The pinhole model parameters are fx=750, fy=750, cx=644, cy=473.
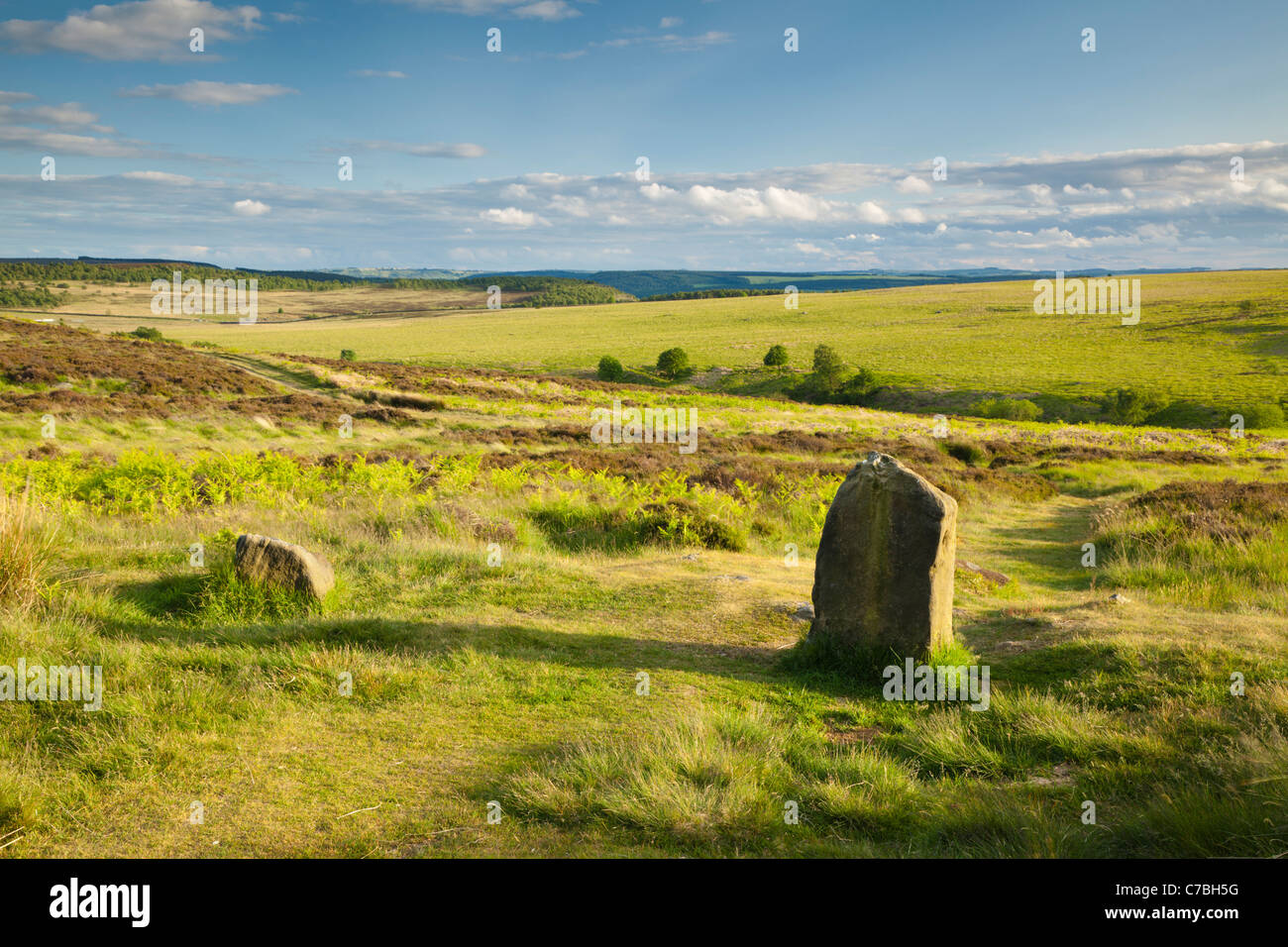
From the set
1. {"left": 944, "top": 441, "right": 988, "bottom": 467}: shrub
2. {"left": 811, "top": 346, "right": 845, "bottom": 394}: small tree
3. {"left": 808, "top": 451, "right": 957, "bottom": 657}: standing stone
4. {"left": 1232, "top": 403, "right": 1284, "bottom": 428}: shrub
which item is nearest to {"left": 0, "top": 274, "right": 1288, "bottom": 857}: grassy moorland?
{"left": 808, "top": 451, "right": 957, "bottom": 657}: standing stone

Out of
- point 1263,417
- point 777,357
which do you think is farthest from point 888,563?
point 777,357

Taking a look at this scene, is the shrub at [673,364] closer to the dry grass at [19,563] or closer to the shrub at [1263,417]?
the shrub at [1263,417]

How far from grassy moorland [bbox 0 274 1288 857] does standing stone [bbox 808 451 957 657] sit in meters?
0.57

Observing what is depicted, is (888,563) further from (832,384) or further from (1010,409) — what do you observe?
(832,384)

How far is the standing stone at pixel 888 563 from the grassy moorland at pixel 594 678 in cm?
57

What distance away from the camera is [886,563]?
24.4 feet

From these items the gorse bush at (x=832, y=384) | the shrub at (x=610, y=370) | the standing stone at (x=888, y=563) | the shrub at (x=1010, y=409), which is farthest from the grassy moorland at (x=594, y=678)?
the shrub at (x=610, y=370)

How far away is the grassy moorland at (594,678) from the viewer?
15.0 ft

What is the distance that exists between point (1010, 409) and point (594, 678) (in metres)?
57.0

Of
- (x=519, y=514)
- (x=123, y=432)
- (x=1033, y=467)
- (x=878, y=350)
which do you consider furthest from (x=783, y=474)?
(x=878, y=350)

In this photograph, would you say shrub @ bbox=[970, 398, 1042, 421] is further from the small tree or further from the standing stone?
the standing stone

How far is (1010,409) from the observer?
56.3 meters

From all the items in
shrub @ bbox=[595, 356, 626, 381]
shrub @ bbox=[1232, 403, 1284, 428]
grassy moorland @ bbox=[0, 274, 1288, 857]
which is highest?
shrub @ bbox=[595, 356, 626, 381]

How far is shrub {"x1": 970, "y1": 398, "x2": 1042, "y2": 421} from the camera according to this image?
55250 millimetres
